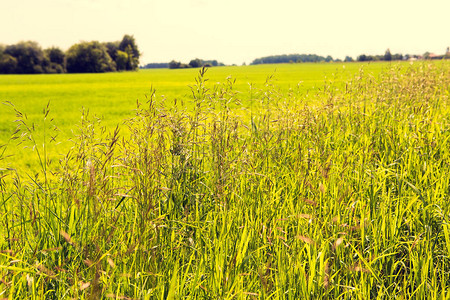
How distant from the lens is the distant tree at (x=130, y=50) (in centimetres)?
11247

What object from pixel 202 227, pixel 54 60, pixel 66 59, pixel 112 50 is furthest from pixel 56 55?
pixel 202 227

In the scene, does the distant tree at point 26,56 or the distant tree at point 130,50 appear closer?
the distant tree at point 26,56

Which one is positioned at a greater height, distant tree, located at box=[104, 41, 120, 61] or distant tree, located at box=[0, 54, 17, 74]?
distant tree, located at box=[104, 41, 120, 61]

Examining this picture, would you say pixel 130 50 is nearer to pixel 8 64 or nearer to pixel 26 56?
pixel 26 56

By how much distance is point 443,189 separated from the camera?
3.50 m

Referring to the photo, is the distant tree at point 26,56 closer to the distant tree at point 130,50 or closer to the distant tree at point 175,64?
the distant tree at point 130,50

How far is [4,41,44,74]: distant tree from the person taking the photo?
8875 centimetres

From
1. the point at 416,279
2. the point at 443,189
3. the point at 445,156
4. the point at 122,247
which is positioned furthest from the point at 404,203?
the point at 122,247

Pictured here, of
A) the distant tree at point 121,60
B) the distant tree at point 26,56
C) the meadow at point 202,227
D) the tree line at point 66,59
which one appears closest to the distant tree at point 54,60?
the tree line at point 66,59

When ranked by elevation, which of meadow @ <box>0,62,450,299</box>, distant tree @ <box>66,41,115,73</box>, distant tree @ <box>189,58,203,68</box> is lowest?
meadow @ <box>0,62,450,299</box>

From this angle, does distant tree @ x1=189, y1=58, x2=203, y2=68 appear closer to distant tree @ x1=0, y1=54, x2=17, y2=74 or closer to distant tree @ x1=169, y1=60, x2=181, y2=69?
distant tree @ x1=169, y1=60, x2=181, y2=69

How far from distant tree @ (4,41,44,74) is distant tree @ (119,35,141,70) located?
→ 92.0ft

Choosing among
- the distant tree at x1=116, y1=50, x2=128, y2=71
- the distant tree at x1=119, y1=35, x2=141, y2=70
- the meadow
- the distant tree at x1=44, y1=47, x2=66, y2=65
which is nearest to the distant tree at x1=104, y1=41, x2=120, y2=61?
the distant tree at x1=116, y1=50, x2=128, y2=71

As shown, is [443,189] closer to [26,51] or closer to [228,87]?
[228,87]
